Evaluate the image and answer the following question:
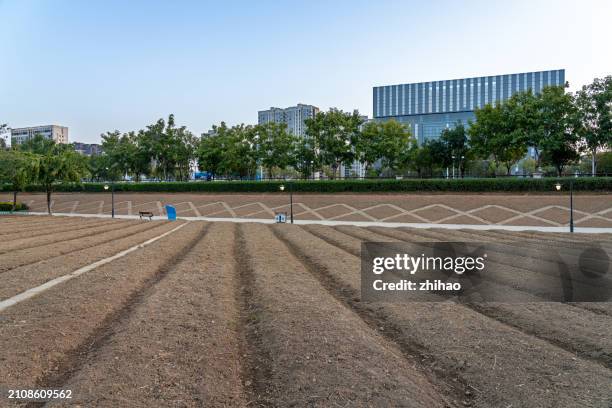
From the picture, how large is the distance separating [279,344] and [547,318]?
16.4 ft

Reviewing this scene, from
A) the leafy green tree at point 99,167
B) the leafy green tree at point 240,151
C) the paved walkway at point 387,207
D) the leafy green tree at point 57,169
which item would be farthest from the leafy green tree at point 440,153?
the leafy green tree at point 99,167

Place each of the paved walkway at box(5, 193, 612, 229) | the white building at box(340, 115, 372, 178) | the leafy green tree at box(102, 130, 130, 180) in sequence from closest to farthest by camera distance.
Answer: the paved walkway at box(5, 193, 612, 229) → the white building at box(340, 115, 372, 178) → the leafy green tree at box(102, 130, 130, 180)

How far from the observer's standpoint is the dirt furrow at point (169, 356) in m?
4.33

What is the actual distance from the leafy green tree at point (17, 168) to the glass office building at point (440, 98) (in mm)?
114119

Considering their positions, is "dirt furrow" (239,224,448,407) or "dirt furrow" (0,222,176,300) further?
"dirt furrow" (0,222,176,300)

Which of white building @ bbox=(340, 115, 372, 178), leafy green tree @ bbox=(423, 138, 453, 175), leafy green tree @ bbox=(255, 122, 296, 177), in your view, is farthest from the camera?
white building @ bbox=(340, 115, 372, 178)

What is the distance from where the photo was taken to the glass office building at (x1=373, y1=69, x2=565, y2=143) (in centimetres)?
13550

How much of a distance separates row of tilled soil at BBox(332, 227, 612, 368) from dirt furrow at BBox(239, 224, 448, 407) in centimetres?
268

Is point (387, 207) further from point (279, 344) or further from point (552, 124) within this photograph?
point (279, 344)

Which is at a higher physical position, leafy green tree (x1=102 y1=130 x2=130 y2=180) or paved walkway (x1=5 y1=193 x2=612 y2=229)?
leafy green tree (x1=102 y1=130 x2=130 y2=180)

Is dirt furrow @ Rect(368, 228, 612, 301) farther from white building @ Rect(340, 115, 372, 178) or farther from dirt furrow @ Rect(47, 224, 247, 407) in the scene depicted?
white building @ Rect(340, 115, 372, 178)

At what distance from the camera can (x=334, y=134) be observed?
160 feet

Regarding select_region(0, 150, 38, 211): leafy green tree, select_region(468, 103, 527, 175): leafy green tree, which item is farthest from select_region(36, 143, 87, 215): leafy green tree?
select_region(468, 103, 527, 175): leafy green tree

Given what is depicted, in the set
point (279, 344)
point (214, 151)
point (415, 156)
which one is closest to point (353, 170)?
point (415, 156)
